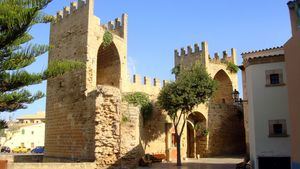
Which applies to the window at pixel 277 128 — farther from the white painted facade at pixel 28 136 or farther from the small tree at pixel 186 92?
the white painted facade at pixel 28 136

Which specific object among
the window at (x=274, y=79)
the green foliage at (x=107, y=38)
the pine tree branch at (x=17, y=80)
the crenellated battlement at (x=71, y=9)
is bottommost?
the pine tree branch at (x=17, y=80)

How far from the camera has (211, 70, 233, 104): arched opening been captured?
31.1 metres

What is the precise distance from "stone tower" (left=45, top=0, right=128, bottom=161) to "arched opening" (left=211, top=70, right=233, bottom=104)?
470 inches

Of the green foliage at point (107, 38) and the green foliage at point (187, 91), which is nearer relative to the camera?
the green foliage at point (187, 91)

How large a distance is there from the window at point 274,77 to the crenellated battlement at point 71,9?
10744 millimetres

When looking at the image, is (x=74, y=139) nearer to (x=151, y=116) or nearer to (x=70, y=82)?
(x=70, y=82)

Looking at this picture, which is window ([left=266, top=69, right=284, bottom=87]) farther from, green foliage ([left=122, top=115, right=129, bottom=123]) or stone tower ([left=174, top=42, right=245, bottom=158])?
stone tower ([left=174, top=42, right=245, bottom=158])

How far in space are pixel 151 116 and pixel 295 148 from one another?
11.4 m

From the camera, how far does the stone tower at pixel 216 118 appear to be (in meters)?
25.0

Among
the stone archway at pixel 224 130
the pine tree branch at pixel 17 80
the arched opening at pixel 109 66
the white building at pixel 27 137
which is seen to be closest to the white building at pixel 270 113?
the pine tree branch at pixel 17 80

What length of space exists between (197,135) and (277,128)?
12448mm

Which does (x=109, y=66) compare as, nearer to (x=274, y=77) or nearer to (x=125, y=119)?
(x=125, y=119)

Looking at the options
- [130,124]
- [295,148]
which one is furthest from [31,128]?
[295,148]

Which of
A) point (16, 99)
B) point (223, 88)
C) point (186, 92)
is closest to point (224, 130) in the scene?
point (223, 88)
